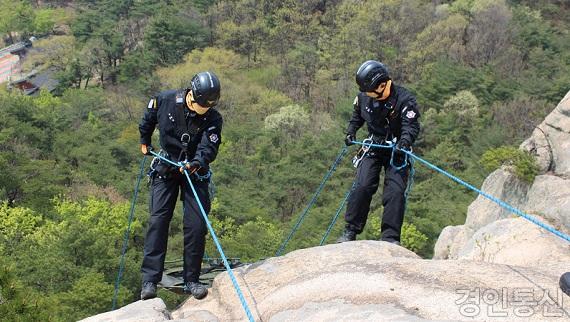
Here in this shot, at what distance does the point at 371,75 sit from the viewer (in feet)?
22.6

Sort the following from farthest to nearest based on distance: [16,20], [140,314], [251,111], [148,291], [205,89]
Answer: [16,20] < [251,111] < [148,291] < [205,89] < [140,314]

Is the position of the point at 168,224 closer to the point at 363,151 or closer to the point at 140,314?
the point at 140,314

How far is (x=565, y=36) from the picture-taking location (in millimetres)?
56500

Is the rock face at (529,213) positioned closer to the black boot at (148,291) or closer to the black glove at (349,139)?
the black glove at (349,139)

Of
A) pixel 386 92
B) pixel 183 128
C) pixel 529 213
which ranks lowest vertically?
pixel 529 213

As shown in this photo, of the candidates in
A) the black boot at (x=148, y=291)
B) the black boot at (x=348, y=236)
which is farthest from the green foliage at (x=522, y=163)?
the black boot at (x=148, y=291)

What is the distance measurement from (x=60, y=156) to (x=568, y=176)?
116 ft

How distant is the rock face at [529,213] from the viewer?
781cm

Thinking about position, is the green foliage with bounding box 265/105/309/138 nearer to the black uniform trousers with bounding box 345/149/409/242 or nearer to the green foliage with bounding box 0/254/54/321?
the black uniform trousers with bounding box 345/149/409/242

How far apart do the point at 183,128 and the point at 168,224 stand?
98 cm

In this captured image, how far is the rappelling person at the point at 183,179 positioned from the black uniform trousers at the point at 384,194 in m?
1.78

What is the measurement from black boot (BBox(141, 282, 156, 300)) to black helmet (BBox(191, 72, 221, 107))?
186 centimetres

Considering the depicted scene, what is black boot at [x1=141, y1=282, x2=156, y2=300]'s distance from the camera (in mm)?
6227

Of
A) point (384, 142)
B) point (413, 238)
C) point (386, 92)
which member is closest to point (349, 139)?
point (384, 142)
